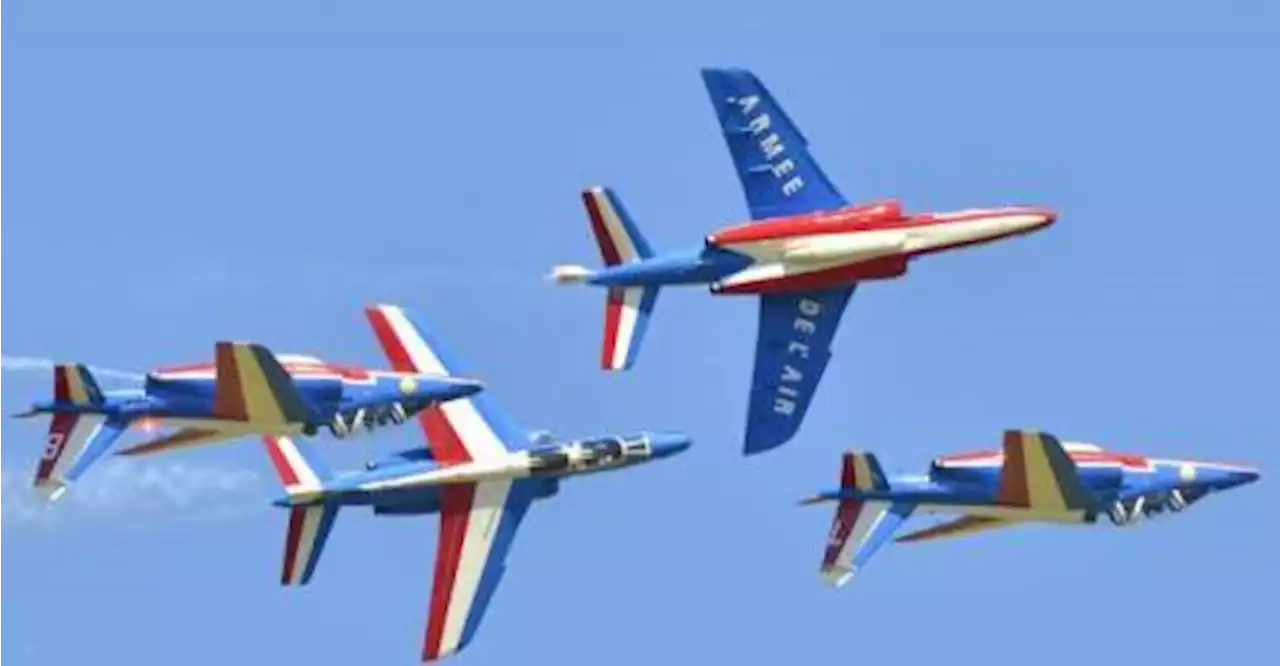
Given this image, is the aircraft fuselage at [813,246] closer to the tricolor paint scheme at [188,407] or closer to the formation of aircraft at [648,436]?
the formation of aircraft at [648,436]

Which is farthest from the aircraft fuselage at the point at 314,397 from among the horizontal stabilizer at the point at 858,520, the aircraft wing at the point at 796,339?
the horizontal stabilizer at the point at 858,520

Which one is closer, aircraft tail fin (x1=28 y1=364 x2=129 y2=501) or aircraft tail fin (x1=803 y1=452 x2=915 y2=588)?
aircraft tail fin (x1=28 y1=364 x2=129 y2=501)

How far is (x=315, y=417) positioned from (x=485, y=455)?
7.25 meters

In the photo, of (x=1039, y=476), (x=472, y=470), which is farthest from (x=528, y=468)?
(x=1039, y=476)

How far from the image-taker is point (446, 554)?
474 ft

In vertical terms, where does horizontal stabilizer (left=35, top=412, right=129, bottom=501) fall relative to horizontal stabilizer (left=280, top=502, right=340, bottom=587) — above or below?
above

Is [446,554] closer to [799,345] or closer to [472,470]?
[472,470]

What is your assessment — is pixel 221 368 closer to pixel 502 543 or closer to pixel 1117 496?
pixel 502 543

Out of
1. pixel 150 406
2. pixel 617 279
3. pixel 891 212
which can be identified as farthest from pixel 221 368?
pixel 891 212

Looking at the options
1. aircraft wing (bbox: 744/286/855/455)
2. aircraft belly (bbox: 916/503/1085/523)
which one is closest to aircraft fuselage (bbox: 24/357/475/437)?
aircraft wing (bbox: 744/286/855/455)

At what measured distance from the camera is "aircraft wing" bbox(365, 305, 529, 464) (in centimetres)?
14712

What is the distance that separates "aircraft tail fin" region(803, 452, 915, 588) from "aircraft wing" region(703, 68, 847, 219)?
9.47m

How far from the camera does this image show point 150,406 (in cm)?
14225

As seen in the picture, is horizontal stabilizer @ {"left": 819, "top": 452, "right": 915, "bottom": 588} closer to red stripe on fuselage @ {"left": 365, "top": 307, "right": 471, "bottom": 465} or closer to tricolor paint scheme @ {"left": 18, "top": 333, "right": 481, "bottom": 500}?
red stripe on fuselage @ {"left": 365, "top": 307, "right": 471, "bottom": 465}
